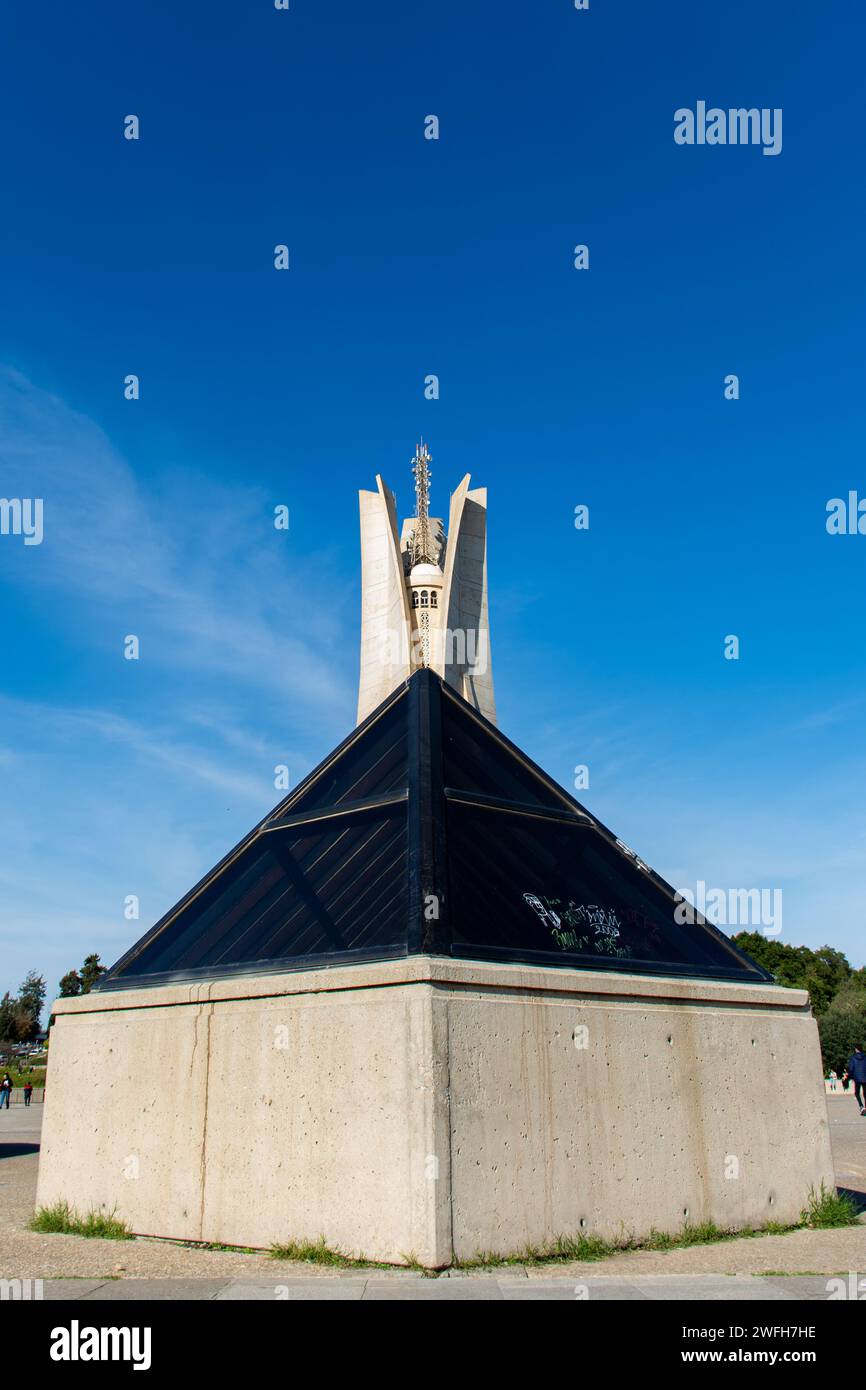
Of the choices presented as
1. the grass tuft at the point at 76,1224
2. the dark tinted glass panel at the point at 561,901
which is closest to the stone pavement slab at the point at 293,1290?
the dark tinted glass panel at the point at 561,901

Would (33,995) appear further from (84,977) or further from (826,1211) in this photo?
(826,1211)

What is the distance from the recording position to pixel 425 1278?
255 inches

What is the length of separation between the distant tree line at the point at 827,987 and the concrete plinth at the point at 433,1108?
23825mm

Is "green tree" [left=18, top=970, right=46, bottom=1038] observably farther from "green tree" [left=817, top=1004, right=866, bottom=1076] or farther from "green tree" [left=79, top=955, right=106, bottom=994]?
"green tree" [left=817, top=1004, right=866, bottom=1076]

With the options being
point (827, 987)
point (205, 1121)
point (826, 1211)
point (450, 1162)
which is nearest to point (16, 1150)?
point (205, 1121)

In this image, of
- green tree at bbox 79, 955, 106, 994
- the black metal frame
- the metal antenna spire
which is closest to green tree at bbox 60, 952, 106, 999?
green tree at bbox 79, 955, 106, 994

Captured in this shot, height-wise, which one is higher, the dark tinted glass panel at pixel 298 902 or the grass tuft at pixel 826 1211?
the dark tinted glass panel at pixel 298 902

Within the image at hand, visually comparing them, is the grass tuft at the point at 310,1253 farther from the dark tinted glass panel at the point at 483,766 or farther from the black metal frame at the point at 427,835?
the dark tinted glass panel at the point at 483,766

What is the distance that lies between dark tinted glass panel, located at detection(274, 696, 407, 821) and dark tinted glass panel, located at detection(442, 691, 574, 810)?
499mm

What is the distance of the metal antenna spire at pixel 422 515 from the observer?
187ft

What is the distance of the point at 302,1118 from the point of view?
769 cm

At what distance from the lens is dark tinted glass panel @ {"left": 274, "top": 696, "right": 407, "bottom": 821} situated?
1048 centimetres

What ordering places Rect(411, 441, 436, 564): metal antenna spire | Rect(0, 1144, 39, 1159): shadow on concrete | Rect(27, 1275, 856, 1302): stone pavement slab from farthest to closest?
Rect(411, 441, 436, 564): metal antenna spire → Rect(0, 1144, 39, 1159): shadow on concrete → Rect(27, 1275, 856, 1302): stone pavement slab
